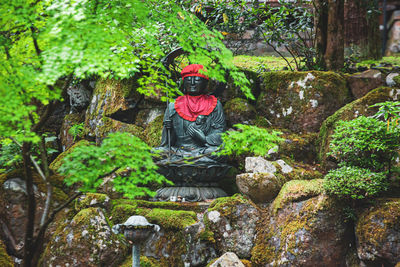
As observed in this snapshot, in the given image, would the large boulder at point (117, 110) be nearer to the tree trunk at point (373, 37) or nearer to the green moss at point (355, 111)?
the green moss at point (355, 111)

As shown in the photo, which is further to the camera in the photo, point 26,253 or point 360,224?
point 360,224

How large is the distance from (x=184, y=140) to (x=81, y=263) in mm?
2772

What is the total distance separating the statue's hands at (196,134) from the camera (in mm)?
6043

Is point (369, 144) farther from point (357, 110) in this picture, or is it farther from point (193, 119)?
point (193, 119)

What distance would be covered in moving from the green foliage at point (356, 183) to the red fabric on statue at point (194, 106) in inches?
107

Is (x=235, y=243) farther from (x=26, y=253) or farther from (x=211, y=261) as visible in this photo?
(x=26, y=253)

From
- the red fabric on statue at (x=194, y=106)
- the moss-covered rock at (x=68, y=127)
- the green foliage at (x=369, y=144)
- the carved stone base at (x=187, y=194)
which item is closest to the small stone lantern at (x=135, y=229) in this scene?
the carved stone base at (x=187, y=194)

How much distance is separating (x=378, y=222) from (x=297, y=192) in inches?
39.9

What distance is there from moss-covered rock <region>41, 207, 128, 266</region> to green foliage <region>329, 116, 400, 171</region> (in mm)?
3170

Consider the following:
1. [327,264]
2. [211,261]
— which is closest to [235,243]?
[211,261]

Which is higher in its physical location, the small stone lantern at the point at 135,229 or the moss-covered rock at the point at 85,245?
the small stone lantern at the point at 135,229

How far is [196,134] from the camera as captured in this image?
20.0 feet

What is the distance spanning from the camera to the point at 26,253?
2.95 metres

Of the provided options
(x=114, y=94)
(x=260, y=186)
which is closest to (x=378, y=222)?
(x=260, y=186)
